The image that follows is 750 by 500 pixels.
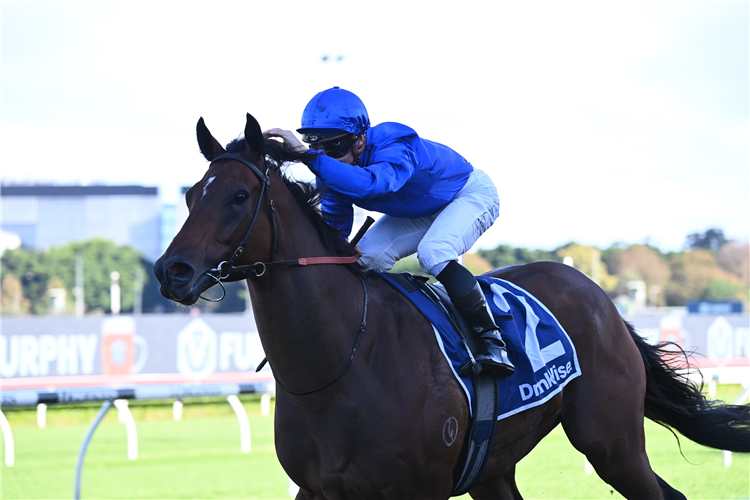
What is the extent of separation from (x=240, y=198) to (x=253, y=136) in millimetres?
241

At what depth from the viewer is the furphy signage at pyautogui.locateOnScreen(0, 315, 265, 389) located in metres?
11.1

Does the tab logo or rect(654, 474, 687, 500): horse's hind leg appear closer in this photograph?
rect(654, 474, 687, 500): horse's hind leg

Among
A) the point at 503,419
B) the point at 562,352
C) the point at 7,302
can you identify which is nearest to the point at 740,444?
the point at 562,352

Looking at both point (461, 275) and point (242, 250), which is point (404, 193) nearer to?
point (461, 275)

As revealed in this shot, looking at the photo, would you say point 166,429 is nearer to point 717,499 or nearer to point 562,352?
point 717,499

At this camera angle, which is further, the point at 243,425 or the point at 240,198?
the point at 243,425

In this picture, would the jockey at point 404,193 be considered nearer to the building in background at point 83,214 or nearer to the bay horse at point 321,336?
the bay horse at point 321,336

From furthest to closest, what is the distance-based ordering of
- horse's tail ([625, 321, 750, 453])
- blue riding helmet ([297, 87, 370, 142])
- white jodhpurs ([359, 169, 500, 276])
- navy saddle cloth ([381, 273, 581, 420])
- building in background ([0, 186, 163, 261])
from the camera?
1. building in background ([0, 186, 163, 261])
2. horse's tail ([625, 321, 750, 453])
3. white jodhpurs ([359, 169, 500, 276])
4. navy saddle cloth ([381, 273, 581, 420])
5. blue riding helmet ([297, 87, 370, 142])

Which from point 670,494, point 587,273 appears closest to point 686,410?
point 670,494

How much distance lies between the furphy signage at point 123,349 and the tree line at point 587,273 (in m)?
26.8

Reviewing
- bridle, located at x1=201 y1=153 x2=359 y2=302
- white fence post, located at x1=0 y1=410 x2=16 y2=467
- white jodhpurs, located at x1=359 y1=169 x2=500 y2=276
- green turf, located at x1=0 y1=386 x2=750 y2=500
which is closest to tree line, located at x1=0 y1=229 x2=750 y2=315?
green turf, located at x1=0 y1=386 x2=750 y2=500

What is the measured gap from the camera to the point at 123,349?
11.6m

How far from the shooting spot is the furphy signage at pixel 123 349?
11125mm

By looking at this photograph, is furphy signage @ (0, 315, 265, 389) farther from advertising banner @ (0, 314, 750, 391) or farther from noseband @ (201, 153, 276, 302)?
noseband @ (201, 153, 276, 302)
